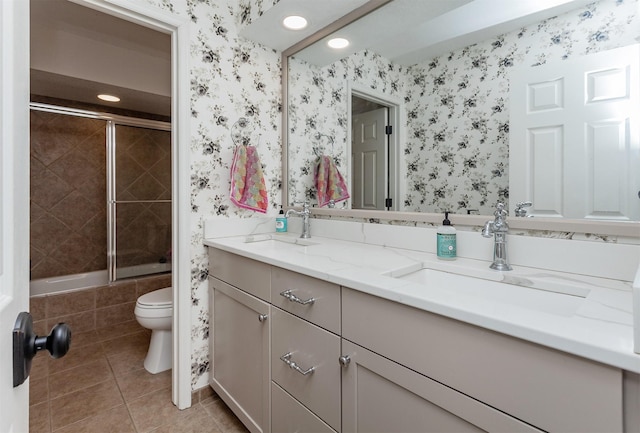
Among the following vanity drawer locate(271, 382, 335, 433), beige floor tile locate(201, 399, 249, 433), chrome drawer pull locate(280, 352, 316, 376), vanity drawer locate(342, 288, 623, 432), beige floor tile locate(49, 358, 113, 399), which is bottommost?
beige floor tile locate(201, 399, 249, 433)

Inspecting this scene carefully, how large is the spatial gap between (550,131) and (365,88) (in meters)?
0.91

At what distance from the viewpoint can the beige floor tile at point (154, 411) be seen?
5.08 ft

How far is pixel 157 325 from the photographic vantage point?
1999mm

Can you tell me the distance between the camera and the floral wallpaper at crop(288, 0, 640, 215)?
0.99 m

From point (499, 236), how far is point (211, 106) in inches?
59.3

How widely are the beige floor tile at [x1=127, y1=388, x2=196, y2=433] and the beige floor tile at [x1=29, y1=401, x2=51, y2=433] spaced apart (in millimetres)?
339

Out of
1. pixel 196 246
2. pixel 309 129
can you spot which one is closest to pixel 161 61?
pixel 309 129

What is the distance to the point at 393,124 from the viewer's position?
1536 millimetres

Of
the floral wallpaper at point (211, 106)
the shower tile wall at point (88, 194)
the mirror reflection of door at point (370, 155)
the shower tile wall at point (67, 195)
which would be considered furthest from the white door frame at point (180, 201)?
the shower tile wall at point (67, 195)

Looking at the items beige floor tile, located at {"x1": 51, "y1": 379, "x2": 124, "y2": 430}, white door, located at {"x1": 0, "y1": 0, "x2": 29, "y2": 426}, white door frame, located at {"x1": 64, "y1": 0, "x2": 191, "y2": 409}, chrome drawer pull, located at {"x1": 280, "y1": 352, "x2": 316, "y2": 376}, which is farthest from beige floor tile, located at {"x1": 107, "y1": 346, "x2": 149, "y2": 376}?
white door, located at {"x1": 0, "y1": 0, "x2": 29, "y2": 426}

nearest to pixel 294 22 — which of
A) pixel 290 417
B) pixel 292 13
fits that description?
pixel 292 13

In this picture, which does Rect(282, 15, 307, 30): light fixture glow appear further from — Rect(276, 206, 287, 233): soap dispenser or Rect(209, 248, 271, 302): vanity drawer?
Rect(209, 248, 271, 302): vanity drawer

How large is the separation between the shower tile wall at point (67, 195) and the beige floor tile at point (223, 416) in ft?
7.85

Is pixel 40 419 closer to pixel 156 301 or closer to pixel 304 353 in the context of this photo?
pixel 156 301
